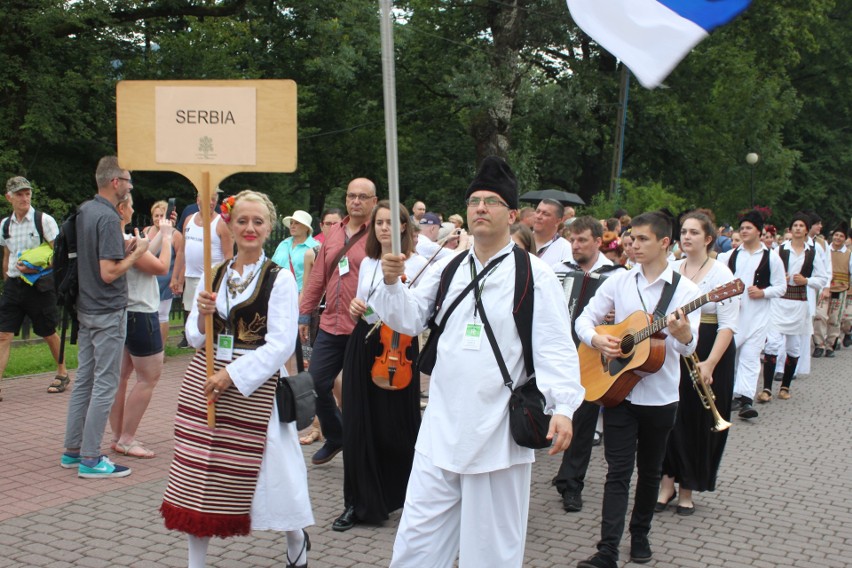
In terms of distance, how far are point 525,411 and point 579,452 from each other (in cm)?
320

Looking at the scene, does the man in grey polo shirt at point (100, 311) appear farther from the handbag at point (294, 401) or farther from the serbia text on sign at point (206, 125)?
the handbag at point (294, 401)

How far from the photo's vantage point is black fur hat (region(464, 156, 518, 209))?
13.8ft

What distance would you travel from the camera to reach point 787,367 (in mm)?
12375

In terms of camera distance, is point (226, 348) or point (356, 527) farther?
point (356, 527)

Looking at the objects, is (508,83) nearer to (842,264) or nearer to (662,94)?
(662,94)

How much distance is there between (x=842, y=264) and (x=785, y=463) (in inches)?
374

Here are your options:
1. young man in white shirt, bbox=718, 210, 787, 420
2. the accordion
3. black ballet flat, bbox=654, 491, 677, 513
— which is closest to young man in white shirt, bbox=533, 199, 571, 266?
the accordion

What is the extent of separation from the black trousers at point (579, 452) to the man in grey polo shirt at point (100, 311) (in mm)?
3209

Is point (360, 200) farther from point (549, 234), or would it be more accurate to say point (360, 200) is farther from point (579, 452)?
point (579, 452)

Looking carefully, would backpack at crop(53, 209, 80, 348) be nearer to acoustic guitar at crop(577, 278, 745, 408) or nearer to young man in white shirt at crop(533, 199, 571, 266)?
young man in white shirt at crop(533, 199, 571, 266)

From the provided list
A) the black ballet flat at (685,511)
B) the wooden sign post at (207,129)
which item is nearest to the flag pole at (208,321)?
the wooden sign post at (207,129)

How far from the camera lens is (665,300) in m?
5.66

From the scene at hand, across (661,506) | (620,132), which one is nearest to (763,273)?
(661,506)

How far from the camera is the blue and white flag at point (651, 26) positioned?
3.90 m
